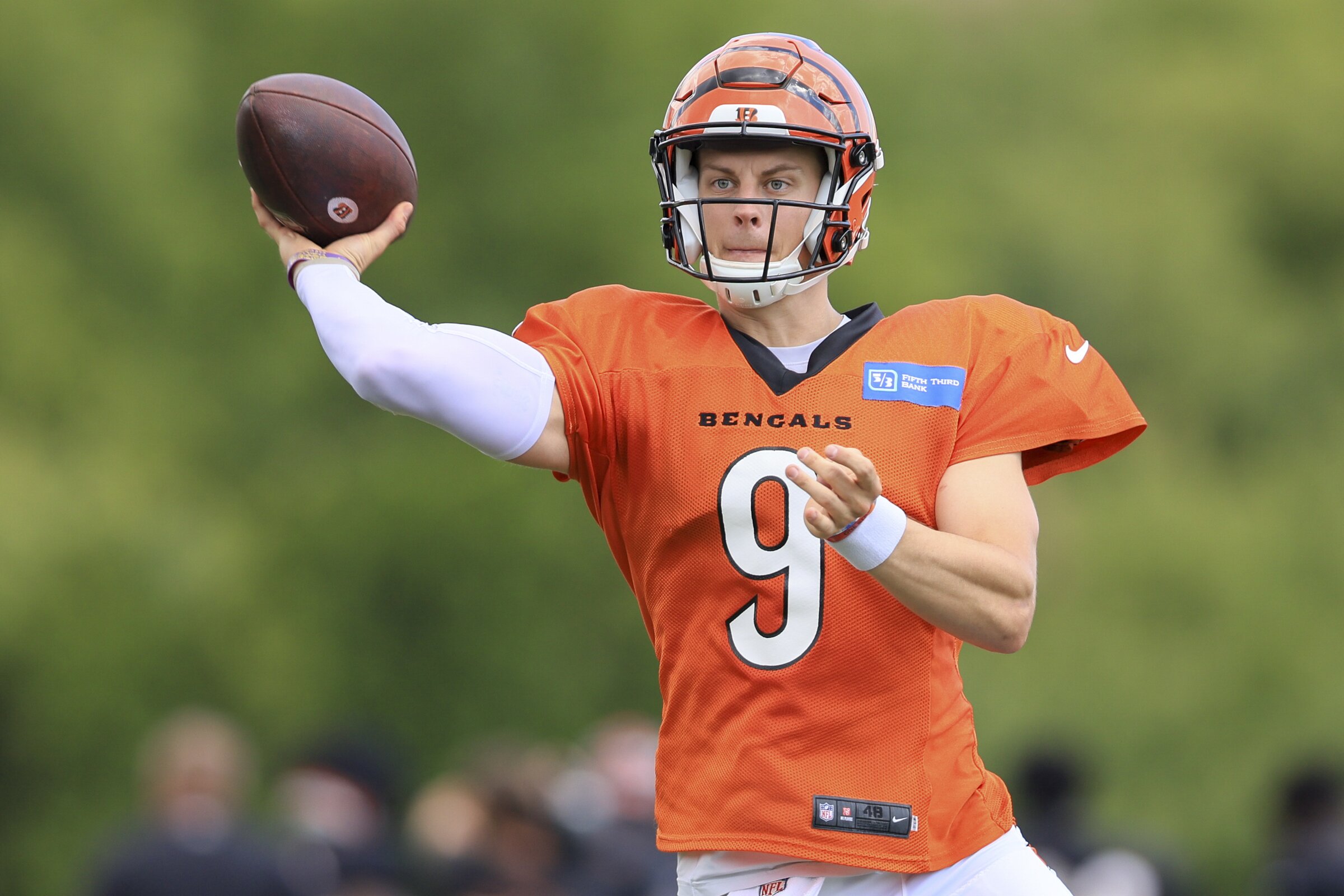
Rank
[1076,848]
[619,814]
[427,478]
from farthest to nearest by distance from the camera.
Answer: [427,478] < [619,814] < [1076,848]

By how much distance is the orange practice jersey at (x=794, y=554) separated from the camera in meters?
3.20

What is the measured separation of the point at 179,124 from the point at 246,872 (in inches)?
321

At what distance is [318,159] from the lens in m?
3.36

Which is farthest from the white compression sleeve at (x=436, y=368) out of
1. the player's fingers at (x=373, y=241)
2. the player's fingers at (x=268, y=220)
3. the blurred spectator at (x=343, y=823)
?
the blurred spectator at (x=343, y=823)

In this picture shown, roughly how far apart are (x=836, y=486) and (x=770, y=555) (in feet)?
1.19

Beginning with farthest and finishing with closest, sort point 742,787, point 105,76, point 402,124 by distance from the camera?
1. point 402,124
2. point 105,76
3. point 742,787

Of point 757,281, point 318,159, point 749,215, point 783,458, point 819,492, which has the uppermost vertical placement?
point 318,159

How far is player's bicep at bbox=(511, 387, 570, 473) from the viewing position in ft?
10.5

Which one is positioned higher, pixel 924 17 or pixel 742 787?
pixel 924 17

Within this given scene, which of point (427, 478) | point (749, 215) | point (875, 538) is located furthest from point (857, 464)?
point (427, 478)

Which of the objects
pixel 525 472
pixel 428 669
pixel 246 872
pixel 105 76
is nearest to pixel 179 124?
pixel 105 76

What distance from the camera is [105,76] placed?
1206cm

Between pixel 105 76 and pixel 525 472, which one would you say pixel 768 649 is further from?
pixel 105 76

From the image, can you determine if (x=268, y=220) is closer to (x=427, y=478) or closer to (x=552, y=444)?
(x=552, y=444)
